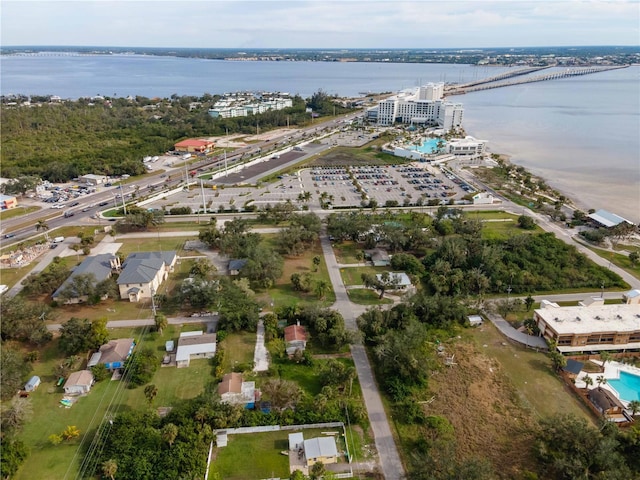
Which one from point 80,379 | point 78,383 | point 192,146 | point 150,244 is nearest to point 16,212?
point 150,244

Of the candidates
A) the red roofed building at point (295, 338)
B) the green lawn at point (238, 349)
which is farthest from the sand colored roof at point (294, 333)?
the green lawn at point (238, 349)

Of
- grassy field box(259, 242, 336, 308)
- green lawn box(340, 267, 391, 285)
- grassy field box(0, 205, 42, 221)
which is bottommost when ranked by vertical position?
grassy field box(0, 205, 42, 221)

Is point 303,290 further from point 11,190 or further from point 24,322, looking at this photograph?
point 11,190

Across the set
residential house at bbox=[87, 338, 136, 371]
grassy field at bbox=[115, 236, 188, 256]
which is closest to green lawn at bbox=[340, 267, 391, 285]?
grassy field at bbox=[115, 236, 188, 256]

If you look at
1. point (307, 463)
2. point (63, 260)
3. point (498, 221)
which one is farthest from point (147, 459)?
point (498, 221)

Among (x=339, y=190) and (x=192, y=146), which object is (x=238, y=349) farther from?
(x=192, y=146)

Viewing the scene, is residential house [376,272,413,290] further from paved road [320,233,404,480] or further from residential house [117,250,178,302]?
residential house [117,250,178,302]

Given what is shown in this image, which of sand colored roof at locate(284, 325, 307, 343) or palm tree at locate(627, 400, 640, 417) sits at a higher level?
palm tree at locate(627, 400, 640, 417)
